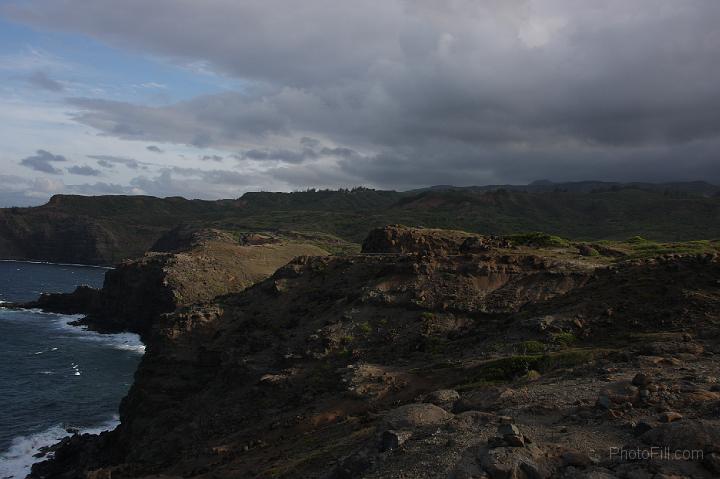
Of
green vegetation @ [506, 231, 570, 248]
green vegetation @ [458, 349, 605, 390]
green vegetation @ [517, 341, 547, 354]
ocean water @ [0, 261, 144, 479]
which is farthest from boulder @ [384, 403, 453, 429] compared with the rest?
ocean water @ [0, 261, 144, 479]

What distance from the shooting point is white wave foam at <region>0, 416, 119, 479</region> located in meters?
38.9

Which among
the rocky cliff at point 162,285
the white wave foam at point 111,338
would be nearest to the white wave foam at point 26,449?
the white wave foam at point 111,338

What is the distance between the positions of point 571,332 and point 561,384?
727cm

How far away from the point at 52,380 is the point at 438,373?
162 ft

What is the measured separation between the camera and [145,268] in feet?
292

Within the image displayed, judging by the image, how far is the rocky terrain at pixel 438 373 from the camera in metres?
13.3

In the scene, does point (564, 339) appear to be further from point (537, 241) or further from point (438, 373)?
point (537, 241)

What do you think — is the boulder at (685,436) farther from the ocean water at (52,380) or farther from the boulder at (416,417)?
the ocean water at (52,380)

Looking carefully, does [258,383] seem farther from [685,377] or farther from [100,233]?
[100,233]

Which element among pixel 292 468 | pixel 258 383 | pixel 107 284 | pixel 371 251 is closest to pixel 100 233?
pixel 107 284

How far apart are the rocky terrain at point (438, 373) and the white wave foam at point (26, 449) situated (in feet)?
5.89

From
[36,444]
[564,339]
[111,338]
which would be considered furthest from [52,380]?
[564,339]

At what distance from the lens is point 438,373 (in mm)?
24906

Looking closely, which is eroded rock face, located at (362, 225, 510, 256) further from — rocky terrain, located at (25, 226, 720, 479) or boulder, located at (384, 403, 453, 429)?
boulder, located at (384, 403, 453, 429)
